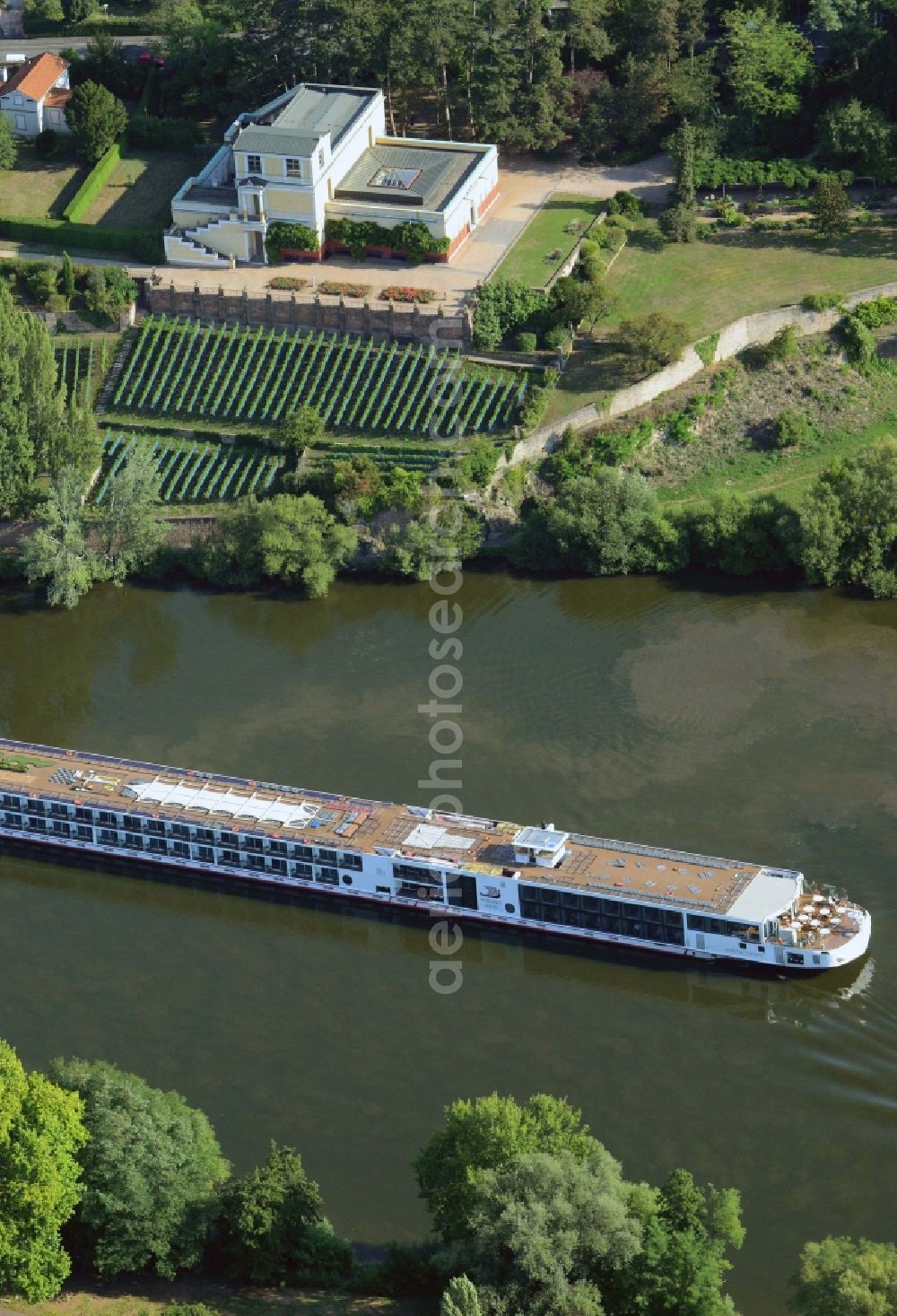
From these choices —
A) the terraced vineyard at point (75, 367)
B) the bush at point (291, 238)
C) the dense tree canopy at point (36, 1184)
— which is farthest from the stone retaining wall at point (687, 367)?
the dense tree canopy at point (36, 1184)

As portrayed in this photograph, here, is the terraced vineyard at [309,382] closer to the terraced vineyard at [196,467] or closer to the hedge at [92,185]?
the terraced vineyard at [196,467]

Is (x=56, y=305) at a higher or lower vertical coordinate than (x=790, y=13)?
lower

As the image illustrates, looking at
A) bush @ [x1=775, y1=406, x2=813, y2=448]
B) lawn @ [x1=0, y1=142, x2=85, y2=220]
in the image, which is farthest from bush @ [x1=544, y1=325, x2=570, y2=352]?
lawn @ [x1=0, y1=142, x2=85, y2=220]

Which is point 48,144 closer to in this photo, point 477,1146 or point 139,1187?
point 139,1187

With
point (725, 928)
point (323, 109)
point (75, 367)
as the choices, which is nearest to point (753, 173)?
point (323, 109)

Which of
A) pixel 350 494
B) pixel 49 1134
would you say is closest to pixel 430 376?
pixel 350 494

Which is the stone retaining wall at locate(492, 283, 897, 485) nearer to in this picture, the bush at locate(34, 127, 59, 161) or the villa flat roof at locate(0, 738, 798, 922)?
the villa flat roof at locate(0, 738, 798, 922)

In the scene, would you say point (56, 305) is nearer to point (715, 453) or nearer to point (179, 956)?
point (715, 453)
